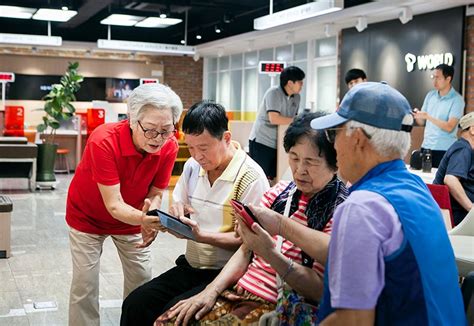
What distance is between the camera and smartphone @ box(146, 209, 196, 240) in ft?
7.88

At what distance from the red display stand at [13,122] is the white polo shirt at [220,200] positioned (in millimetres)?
12243

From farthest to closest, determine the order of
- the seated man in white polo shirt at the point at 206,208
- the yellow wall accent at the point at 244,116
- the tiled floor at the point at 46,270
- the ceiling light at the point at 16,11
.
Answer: the yellow wall accent at the point at 244,116 → the ceiling light at the point at 16,11 → the tiled floor at the point at 46,270 → the seated man in white polo shirt at the point at 206,208

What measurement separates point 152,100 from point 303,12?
6808 millimetres

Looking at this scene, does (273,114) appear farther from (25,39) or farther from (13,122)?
(25,39)

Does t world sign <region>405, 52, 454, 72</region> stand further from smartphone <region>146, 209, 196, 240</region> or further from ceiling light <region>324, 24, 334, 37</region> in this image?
smartphone <region>146, 209, 196, 240</region>

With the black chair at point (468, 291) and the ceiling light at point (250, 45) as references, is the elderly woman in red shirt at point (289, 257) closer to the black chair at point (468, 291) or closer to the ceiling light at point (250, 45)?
the black chair at point (468, 291)

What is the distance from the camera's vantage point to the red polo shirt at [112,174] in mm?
A: 2789

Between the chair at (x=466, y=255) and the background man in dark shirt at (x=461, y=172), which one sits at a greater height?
the background man in dark shirt at (x=461, y=172)

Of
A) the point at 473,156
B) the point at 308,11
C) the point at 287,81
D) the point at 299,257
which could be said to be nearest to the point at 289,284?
the point at 299,257

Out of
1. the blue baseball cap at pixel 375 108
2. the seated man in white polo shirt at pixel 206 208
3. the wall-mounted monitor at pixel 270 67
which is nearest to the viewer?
the blue baseball cap at pixel 375 108

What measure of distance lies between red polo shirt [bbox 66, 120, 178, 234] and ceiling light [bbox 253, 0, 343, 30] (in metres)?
6.00

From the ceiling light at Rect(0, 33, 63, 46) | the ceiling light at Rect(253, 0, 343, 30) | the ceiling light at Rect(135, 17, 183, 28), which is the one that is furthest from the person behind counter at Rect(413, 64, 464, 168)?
the ceiling light at Rect(0, 33, 63, 46)

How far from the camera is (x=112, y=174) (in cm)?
277

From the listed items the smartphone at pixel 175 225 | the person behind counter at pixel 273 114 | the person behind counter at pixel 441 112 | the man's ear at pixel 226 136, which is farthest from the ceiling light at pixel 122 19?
the smartphone at pixel 175 225
